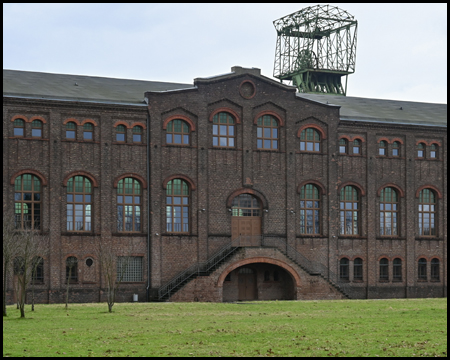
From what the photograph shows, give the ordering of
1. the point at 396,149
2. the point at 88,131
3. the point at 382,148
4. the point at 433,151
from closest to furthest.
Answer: the point at 88,131 → the point at 382,148 → the point at 396,149 → the point at 433,151

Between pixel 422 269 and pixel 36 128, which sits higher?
pixel 36 128

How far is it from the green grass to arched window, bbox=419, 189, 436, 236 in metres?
18.6

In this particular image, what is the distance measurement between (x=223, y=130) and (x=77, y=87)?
9.25m

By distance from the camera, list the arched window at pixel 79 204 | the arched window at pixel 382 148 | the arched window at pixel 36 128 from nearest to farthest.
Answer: the arched window at pixel 36 128 < the arched window at pixel 79 204 < the arched window at pixel 382 148

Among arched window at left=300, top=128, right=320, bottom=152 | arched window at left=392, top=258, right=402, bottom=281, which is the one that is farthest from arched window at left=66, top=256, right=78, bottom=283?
arched window at left=392, top=258, right=402, bottom=281

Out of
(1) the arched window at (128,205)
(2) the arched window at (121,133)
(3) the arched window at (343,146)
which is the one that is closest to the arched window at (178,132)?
(2) the arched window at (121,133)

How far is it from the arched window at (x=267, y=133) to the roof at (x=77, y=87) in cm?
655

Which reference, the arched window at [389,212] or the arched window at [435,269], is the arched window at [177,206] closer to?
the arched window at [389,212]

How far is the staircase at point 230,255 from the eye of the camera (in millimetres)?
48388

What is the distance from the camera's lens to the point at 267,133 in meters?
53.0

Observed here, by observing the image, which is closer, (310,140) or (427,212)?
(310,140)

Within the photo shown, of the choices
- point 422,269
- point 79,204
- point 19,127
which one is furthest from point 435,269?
point 19,127

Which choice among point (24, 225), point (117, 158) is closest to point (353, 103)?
point (117, 158)

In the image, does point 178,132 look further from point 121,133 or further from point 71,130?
point 71,130
